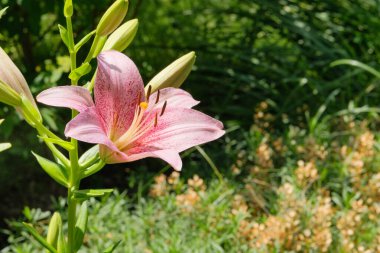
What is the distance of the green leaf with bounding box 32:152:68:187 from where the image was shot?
3.96 ft

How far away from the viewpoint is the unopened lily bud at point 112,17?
1182mm

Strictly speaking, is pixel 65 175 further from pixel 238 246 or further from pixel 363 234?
pixel 363 234

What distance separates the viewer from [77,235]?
4.13 ft

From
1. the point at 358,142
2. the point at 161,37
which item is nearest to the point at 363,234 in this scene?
the point at 358,142

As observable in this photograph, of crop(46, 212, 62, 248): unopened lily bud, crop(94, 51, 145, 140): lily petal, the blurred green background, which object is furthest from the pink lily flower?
the blurred green background

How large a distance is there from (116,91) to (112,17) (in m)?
0.14

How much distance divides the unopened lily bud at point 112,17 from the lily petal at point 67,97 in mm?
142

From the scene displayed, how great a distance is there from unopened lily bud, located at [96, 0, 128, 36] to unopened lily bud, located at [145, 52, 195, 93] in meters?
0.12

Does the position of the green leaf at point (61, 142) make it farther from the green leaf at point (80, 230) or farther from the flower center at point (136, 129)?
the green leaf at point (80, 230)

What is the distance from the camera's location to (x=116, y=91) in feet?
3.83

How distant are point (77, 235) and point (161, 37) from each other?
2748mm

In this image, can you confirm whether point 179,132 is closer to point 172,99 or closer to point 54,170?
point 172,99

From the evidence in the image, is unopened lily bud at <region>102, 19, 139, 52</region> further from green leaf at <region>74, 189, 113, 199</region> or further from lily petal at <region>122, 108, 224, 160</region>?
green leaf at <region>74, 189, 113, 199</region>

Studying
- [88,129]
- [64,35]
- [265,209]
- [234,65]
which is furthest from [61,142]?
[234,65]
